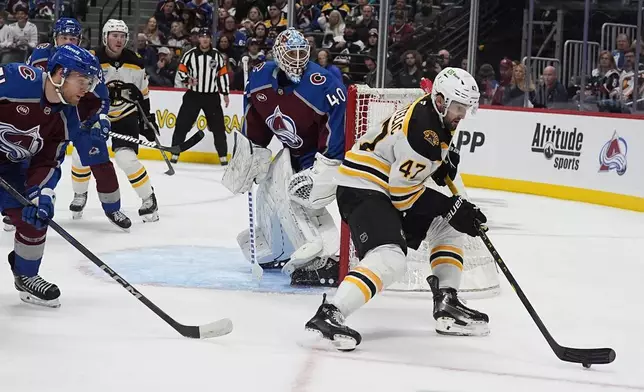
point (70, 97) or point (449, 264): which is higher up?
point (70, 97)

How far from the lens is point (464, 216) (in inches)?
141

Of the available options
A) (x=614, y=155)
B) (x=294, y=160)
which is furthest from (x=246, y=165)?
(x=614, y=155)

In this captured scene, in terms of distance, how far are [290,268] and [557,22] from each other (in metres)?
5.25

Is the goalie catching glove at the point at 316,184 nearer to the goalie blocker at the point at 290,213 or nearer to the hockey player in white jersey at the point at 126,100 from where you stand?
the goalie blocker at the point at 290,213

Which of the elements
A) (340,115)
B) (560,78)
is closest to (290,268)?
(340,115)

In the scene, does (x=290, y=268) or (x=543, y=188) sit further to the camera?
(x=543, y=188)

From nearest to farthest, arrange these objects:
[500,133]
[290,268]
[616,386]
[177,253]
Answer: [616,386] < [290,268] < [177,253] < [500,133]

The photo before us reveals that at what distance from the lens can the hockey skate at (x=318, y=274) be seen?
4.58m

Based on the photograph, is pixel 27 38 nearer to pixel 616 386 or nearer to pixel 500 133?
pixel 500 133

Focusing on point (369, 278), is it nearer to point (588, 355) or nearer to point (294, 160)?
point (588, 355)

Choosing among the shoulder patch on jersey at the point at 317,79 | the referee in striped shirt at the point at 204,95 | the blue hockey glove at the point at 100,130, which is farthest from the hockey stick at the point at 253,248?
the referee in striped shirt at the point at 204,95

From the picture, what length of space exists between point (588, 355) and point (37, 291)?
1.98m

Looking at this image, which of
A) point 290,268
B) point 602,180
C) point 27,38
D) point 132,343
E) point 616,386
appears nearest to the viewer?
point 616,386

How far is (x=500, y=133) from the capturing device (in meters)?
8.66
